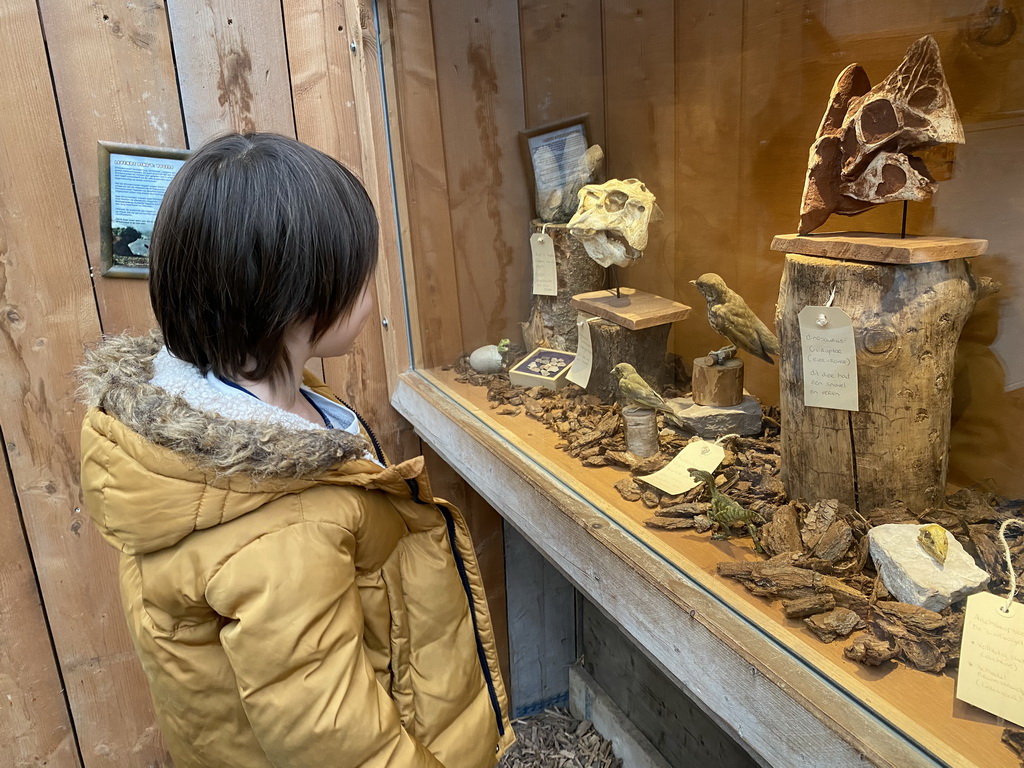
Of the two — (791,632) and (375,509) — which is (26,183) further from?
(791,632)

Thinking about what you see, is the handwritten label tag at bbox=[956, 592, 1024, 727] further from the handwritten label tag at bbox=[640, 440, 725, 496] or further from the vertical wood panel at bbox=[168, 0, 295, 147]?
the vertical wood panel at bbox=[168, 0, 295, 147]

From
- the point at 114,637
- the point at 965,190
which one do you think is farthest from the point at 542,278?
the point at 114,637

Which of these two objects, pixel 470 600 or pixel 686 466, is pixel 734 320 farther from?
pixel 470 600

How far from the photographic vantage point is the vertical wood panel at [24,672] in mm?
1648

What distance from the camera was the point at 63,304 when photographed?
1584 millimetres

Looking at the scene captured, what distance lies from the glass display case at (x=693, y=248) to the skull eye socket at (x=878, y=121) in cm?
7

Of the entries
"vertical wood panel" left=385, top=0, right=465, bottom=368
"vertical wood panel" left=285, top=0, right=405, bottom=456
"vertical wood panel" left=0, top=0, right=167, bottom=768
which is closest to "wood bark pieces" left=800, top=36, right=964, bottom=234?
"vertical wood panel" left=385, top=0, right=465, bottom=368

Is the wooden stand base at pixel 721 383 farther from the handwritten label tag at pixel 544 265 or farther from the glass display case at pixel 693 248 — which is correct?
the handwritten label tag at pixel 544 265

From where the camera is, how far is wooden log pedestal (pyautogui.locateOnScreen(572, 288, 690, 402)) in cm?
149

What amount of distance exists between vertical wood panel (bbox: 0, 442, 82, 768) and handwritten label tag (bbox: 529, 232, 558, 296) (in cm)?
127

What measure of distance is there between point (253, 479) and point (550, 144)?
1.12m

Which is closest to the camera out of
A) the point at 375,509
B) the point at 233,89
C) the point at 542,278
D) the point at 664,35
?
the point at 375,509

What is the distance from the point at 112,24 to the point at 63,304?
59 centimetres

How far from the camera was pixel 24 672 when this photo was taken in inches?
67.3
